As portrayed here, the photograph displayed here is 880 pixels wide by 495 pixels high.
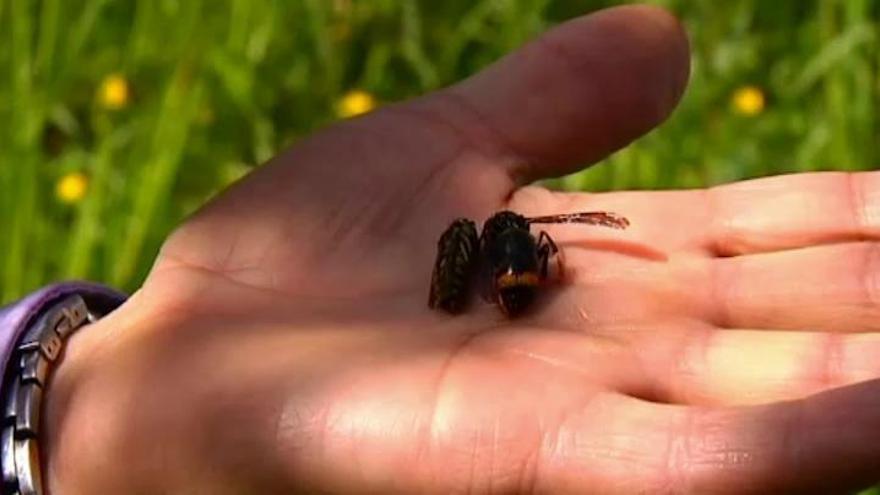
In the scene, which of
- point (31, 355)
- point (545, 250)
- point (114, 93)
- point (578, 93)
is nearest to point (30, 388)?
point (31, 355)

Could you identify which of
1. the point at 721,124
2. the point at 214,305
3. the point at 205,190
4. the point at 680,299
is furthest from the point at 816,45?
the point at 214,305

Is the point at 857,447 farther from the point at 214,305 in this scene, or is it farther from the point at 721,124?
the point at 721,124

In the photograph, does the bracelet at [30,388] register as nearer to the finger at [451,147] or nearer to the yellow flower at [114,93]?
the finger at [451,147]

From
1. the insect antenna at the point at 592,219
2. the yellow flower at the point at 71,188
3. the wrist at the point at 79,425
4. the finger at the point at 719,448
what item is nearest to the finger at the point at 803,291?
the insect antenna at the point at 592,219

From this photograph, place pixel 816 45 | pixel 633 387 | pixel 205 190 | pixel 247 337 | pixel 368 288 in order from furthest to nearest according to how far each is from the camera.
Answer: pixel 816 45, pixel 205 190, pixel 368 288, pixel 247 337, pixel 633 387

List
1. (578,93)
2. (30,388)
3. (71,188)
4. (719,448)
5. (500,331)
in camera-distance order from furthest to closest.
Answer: (71,188)
(578,93)
(30,388)
(500,331)
(719,448)

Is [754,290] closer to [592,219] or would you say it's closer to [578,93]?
[592,219]
